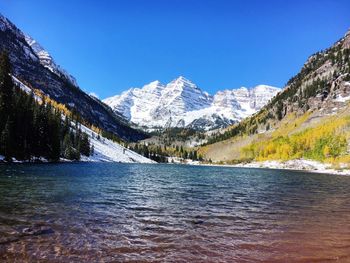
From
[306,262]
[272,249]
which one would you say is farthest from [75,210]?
[306,262]

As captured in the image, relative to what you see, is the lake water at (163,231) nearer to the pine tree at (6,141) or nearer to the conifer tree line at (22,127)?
the pine tree at (6,141)

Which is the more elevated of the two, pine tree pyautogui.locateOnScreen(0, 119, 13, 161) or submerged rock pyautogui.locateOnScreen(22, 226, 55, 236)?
pine tree pyautogui.locateOnScreen(0, 119, 13, 161)

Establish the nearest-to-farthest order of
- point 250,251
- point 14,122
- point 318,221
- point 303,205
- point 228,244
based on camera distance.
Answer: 1. point 250,251
2. point 228,244
3. point 318,221
4. point 303,205
5. point 14,122

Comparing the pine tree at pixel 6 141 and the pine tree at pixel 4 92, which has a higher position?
the pine tree at pixel 4 92

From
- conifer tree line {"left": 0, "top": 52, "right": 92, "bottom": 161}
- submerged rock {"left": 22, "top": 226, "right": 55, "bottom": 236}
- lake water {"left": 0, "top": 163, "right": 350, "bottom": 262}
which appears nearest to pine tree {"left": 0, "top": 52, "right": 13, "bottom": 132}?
conifer tree line {"left": 0, "top": 52, "right": 92, "bottom": 161}

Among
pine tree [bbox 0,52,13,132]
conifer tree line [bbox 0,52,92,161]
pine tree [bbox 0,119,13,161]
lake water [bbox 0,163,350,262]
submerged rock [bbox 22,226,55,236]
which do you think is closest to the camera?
lake water [bbox 0,163,350,262]

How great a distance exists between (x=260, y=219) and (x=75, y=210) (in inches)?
572

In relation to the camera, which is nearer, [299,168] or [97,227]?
[97,227]

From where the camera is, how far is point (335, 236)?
22.5 m

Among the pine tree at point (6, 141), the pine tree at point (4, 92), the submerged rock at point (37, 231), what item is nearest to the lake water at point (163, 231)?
the submerged rock at point (37, 231)

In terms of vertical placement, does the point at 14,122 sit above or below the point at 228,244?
above

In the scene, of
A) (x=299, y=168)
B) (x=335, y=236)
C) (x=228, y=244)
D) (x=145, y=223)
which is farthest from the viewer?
(x=299, y=168)

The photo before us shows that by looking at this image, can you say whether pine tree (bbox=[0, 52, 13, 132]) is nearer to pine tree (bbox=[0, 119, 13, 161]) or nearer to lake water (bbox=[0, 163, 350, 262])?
pine tree (bbox=[0, 119, 13, 161])

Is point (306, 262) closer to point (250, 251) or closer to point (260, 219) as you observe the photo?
point (250, 251)
